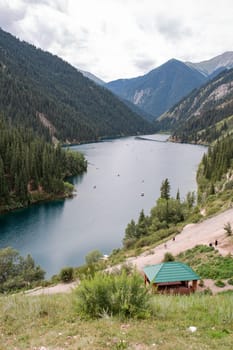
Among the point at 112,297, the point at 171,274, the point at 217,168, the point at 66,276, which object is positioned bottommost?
the point at 66,276

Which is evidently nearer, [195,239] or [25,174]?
[195,239]

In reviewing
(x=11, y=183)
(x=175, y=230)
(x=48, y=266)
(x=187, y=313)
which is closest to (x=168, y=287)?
(x=187, y=313)

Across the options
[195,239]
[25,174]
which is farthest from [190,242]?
[25,174]

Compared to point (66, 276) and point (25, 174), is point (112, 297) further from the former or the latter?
point (25, 174)

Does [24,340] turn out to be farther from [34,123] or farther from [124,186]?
[34,123]

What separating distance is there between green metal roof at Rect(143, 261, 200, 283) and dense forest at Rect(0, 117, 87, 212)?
179 ft

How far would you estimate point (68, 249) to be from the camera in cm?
4456

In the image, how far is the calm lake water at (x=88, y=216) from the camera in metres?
44.6

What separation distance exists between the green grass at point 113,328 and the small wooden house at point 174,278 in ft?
24.9

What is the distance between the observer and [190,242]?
30.5m

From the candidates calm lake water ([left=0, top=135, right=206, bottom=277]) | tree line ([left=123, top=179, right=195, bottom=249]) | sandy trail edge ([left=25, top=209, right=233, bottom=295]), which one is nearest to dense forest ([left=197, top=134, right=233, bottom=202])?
calm lake water ([left=0, top=135, right=206, bottom=277])

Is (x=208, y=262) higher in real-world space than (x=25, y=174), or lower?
lower

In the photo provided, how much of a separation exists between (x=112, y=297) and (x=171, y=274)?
1035cm

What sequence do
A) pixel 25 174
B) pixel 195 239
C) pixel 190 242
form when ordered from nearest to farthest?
pixel 190 242 < pixel 195 239 < pixel 25 174
